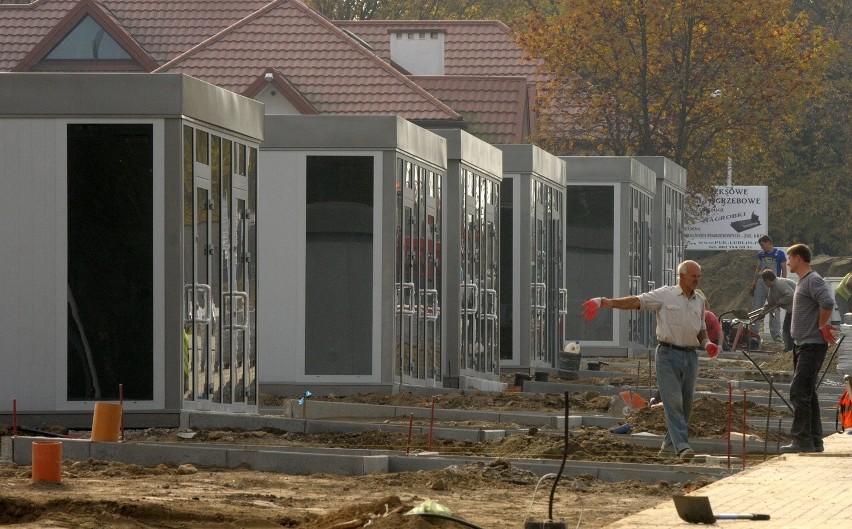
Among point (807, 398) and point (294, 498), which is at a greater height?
point (807, 398)

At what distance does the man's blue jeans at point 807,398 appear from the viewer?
1661 cm

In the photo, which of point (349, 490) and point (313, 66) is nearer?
point (349, 490)

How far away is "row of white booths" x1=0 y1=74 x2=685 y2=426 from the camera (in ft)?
55.7

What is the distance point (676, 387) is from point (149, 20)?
129 feet

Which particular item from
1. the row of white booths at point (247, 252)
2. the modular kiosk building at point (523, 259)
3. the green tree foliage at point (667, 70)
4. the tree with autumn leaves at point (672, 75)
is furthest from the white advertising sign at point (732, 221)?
the modular kiosk building at point (523, 259)

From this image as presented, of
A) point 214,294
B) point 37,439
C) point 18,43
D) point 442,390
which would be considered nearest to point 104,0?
point 18,43

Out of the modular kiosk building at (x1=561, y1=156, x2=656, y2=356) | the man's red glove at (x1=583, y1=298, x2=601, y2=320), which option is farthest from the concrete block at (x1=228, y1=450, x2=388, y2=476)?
the modular kiosk building at (x1=561, y1=156, x2=656, y2=356)

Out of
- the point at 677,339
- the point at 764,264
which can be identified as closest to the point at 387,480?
the point at 677,339

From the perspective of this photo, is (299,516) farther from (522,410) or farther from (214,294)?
(522,410)

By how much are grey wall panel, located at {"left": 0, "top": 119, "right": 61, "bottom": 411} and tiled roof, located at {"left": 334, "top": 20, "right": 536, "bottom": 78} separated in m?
39.1

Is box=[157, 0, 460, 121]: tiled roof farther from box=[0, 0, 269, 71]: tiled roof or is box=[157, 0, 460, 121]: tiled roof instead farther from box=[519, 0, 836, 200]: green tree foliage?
box=[519, 0, 836, 200]: green tree foliage

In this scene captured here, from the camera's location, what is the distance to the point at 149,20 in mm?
53656

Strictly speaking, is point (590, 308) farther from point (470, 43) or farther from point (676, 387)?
point (470, 43)

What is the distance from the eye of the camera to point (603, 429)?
19.1m
